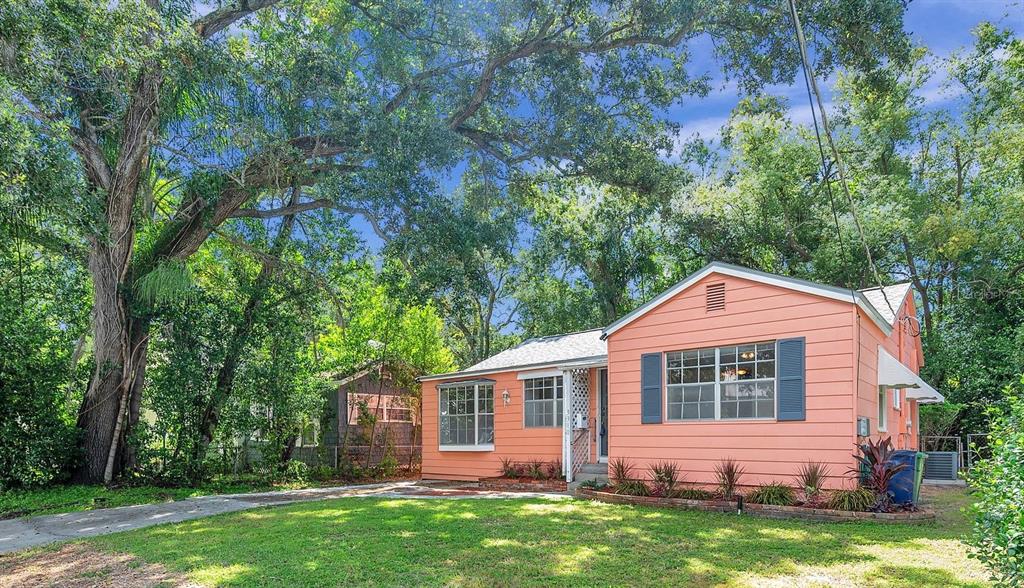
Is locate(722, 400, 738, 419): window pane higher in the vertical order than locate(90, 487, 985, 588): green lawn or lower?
higher

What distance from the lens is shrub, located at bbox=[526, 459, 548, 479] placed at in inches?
524

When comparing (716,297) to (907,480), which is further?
(716,297)

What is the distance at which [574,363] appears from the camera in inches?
505

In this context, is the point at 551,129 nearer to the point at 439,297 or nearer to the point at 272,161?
the point at 439,297

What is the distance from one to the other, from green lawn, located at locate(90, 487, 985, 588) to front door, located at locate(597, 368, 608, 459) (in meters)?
3.98

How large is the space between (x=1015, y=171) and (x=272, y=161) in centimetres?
1983

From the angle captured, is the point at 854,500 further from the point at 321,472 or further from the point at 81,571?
the point at 321,472

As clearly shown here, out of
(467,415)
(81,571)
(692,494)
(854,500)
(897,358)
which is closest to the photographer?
(81,571)

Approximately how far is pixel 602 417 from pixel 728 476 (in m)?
4.11

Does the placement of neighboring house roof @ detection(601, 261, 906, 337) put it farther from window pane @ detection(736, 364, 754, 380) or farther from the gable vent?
window pane @ detection(736, 364, 754, 380)

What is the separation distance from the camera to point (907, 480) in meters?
8.34

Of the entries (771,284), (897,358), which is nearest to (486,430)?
(771,284)

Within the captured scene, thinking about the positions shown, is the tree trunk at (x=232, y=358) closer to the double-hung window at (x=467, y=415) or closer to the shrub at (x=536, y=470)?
the double-hung window at (x=467, y=415)

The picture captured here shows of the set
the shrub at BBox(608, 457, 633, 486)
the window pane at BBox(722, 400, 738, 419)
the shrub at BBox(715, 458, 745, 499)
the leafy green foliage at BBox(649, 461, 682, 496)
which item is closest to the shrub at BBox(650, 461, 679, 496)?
the leafy green foliage at BBox(649, 461, 682, 496)
